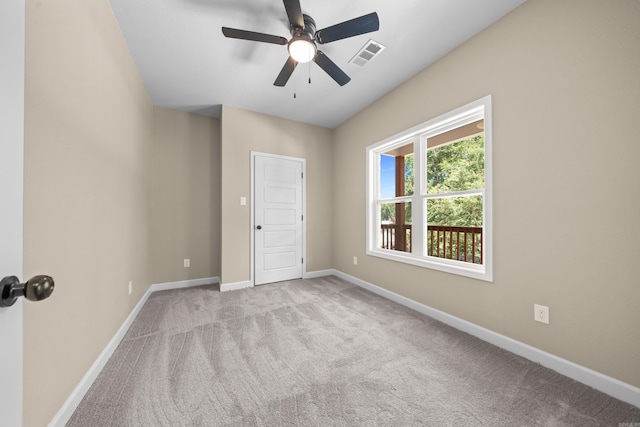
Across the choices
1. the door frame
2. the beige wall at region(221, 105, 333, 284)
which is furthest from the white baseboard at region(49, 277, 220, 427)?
the door frame

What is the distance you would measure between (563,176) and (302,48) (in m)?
2.13

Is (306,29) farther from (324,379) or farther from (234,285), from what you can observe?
(234,285)

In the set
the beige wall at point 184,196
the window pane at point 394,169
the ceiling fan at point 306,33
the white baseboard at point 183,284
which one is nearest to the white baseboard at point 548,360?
the window pane at point 394,169

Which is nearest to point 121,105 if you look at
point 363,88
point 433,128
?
point 363,88

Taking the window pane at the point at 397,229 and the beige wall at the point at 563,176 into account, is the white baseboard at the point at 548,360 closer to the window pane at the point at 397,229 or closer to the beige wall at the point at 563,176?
the beige wall at the point at 563,176

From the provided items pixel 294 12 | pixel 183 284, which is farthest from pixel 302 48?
pixel 183 284

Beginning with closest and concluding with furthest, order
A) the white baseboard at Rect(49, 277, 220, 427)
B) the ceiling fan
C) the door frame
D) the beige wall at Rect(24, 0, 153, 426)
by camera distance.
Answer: the beige wall at Rect(24, 0, 153, 426) < the white baseboard at Rect(49, 277, 220, 427) < the ceiling fan < the door frame

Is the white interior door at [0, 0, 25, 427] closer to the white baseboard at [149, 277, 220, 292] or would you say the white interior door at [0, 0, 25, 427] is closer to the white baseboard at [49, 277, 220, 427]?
the white baseboard at [49, 277, 220, 427]

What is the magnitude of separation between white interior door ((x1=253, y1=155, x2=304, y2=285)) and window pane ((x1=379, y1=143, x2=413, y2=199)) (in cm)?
138

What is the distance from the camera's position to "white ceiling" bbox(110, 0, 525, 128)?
1.87 m

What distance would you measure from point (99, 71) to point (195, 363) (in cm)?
223

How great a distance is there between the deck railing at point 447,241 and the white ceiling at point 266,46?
6.81ft

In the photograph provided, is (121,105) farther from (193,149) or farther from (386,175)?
(386,175)

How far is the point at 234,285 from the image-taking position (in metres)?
3.45
